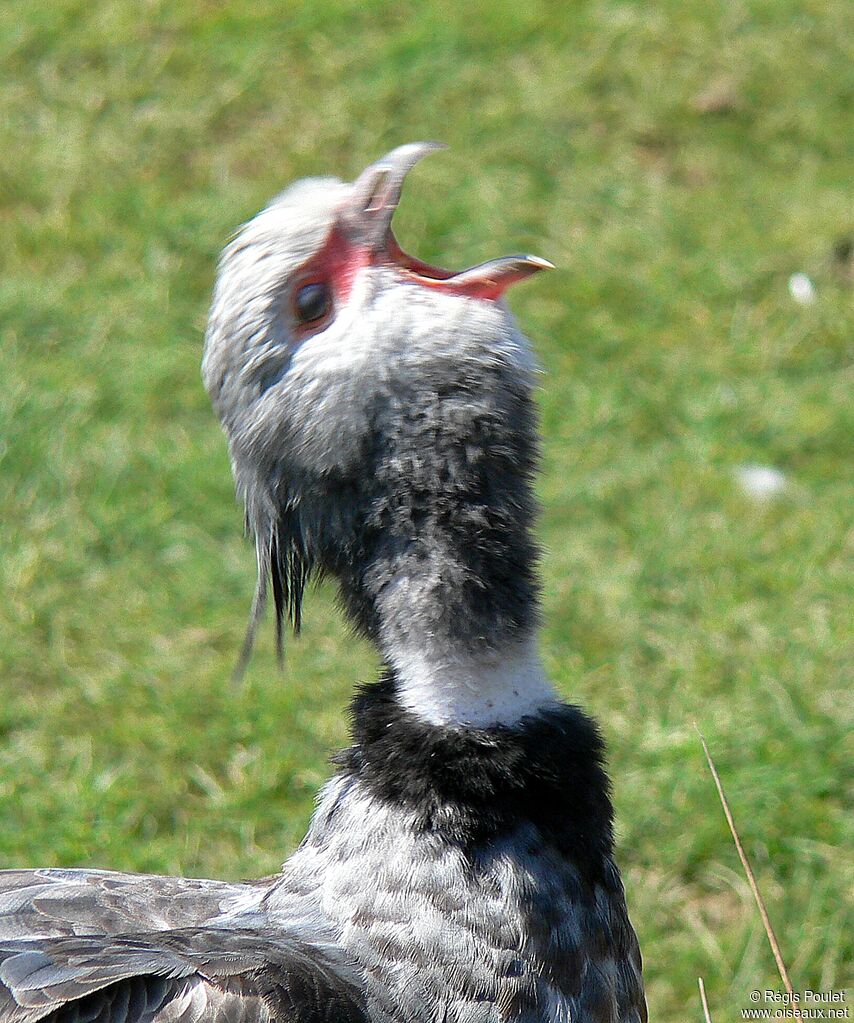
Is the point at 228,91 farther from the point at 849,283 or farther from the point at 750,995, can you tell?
the point at 750,995

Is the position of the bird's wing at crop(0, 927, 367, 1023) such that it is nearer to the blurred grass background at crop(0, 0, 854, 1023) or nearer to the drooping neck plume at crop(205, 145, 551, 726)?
the drooping neck plume at crop(205, 145, 551, 726)

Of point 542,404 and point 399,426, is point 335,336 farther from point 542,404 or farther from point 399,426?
point 542,404

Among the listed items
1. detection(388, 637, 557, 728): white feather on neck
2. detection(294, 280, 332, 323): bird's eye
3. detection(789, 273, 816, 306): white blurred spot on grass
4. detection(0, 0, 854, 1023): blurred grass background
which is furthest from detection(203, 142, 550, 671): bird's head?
detection(789, 273, 816, 306): white blurred spot on grass

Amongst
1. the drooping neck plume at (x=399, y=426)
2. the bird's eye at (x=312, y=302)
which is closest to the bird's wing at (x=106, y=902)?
the drooping neck plume at (x=399, y=426)

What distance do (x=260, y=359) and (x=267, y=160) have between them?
12.0 ft

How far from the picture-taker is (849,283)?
5.11 meters

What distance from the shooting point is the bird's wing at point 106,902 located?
82.7 inches

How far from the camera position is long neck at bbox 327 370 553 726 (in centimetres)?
195

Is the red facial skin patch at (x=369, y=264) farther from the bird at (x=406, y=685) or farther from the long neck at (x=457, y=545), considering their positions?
the long neck at (x=457, y=545)

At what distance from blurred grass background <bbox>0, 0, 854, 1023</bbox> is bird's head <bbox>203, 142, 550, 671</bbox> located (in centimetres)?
142

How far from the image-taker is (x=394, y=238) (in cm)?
200

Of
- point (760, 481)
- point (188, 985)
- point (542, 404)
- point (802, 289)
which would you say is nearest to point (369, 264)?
point (188, 985)

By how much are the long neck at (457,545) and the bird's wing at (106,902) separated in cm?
49

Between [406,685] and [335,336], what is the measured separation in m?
0.48
